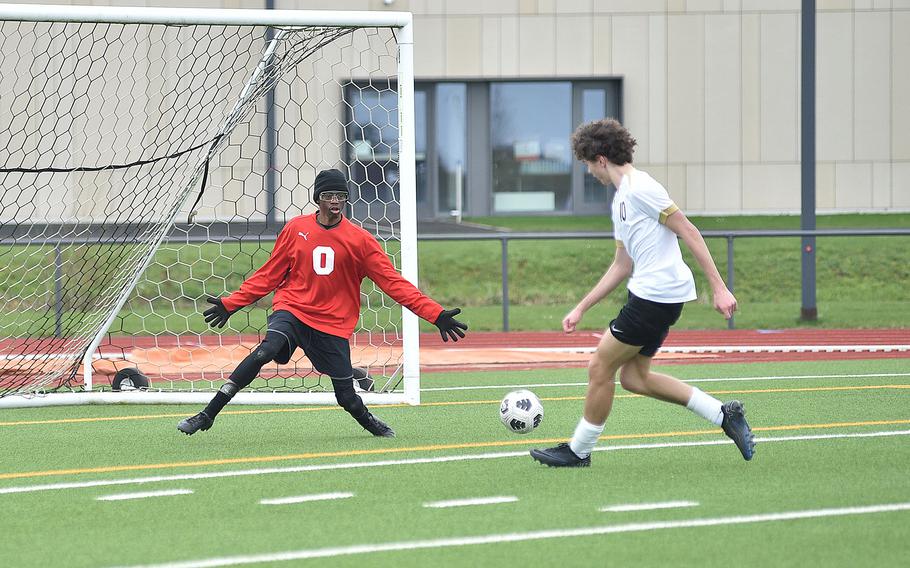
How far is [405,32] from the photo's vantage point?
9.78 m

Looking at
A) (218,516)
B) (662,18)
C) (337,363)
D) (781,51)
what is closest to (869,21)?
(781,51)

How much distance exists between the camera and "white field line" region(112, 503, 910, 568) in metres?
5.00

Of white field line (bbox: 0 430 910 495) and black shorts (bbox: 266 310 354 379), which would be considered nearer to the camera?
white field line (bbox: 0 430 910 495)

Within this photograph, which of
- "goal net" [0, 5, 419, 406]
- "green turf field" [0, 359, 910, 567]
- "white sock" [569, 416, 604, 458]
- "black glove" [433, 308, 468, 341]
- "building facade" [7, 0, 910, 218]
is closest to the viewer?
"green turf field" [0, 359, 910, 567]

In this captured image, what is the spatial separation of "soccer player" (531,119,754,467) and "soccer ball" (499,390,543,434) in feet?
3.11

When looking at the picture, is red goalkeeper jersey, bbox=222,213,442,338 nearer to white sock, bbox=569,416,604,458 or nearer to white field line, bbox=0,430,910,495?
Result: white field line, bbox=0,430,910,495

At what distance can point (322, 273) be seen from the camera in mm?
8125

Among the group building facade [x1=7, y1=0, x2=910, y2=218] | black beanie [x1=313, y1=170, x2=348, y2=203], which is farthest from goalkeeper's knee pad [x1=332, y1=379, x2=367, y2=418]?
building facade [x1=7, y1=0, x2=910, y2=218]

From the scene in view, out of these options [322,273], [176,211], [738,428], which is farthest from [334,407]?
[738,428]

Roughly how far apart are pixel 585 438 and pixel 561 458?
186 millimetres

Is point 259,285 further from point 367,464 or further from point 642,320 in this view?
point 642,320

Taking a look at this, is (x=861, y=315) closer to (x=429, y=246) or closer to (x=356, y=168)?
(x=429, y=246)

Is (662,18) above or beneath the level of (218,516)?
above

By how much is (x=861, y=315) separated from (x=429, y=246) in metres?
7.36
